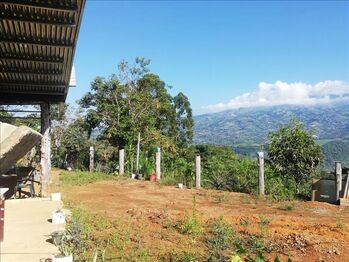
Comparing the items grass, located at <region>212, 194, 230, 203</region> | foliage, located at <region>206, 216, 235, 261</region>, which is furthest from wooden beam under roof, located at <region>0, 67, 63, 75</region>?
grass, located at <region>212, 194, 230, 203</region>

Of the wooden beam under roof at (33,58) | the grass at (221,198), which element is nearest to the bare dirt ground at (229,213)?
the grass at (221,198)

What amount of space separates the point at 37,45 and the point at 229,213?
5.48m

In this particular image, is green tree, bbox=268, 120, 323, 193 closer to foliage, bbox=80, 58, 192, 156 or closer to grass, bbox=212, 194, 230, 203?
grass, bbox=212, 194, 230, 203

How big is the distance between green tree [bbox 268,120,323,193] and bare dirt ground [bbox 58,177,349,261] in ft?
5.94

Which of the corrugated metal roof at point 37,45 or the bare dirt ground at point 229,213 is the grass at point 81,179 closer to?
the bare dirt ground at point 229,213

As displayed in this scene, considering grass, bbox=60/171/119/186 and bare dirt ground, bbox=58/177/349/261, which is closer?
bare dirt ground, bbox=58/177/349/261

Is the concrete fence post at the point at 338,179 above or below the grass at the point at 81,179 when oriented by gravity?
above

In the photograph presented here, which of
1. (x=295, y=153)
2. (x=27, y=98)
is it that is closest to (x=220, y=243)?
(x=27, y=98)

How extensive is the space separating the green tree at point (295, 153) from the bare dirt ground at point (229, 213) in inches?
71.2

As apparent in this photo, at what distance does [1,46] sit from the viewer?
7.15m

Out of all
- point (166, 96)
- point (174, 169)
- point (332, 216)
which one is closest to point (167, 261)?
point (332, 216)

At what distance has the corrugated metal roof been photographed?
18.4ft

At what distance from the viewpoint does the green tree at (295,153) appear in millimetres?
13508

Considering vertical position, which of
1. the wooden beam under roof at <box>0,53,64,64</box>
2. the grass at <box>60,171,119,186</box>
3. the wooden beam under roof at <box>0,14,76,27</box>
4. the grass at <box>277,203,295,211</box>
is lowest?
the grass at <box>277,203,295,211</box>
